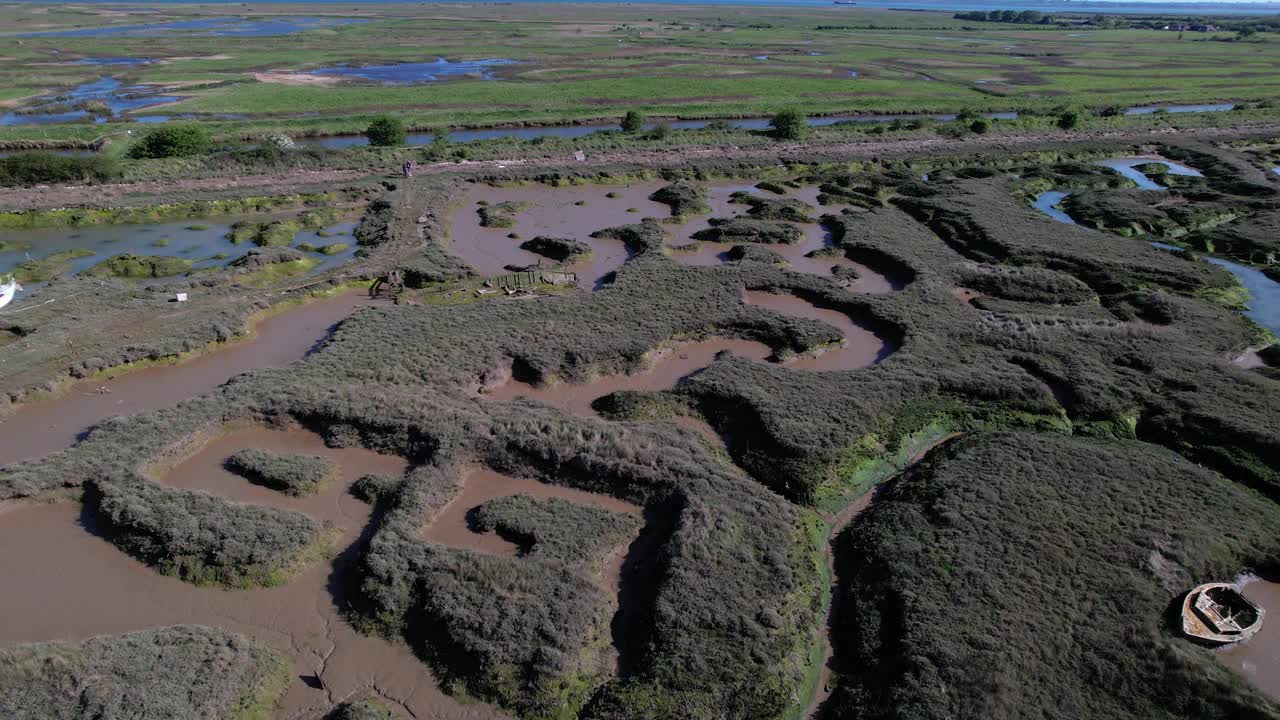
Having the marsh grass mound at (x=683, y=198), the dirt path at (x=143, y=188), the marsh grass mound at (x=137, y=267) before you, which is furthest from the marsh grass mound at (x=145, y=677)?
the dirt path at (x=143, y=188)

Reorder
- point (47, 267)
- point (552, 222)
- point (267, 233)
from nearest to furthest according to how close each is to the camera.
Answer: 1. point (47, 267)
2. point (267, 233)
3. point (552, 222)

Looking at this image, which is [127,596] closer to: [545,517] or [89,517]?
[89,517]

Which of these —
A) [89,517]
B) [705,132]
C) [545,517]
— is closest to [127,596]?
[89,517]

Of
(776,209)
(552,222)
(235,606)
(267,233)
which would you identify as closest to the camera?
(235,606)

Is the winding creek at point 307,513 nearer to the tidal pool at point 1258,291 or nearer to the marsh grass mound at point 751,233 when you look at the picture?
the tidal pool at point 1258,291

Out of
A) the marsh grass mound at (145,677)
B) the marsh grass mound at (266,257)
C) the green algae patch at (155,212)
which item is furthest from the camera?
the green algae patch at (155,212)

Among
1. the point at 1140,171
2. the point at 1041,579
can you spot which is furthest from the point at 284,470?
the point at 1140,171

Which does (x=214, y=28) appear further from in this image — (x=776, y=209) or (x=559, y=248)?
(x=776, y=209)
